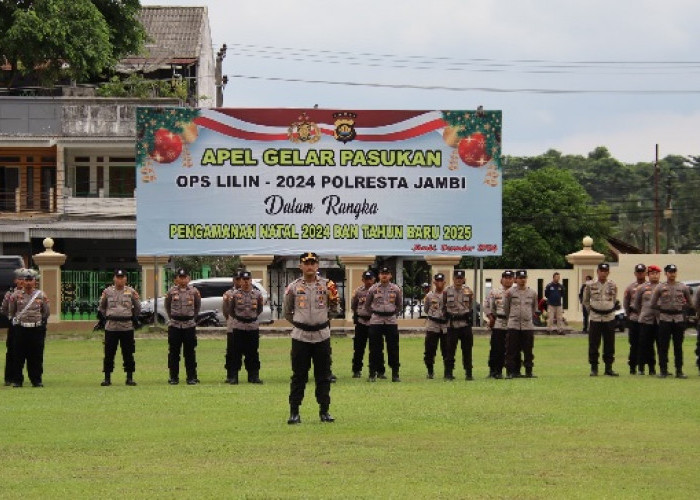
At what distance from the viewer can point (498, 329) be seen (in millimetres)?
27047

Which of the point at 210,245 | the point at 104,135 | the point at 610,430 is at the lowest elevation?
the point at 610,430

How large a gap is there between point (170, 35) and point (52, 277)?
25.6m

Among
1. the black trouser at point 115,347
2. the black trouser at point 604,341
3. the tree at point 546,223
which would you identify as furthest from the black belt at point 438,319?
the tree at point 546,223

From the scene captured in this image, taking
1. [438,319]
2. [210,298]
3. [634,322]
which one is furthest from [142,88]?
[634,322]

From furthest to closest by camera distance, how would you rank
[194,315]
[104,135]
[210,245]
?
[104,135] → [210,245] → [194,315]

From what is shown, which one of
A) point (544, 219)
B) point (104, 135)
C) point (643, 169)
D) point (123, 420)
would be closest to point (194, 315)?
point (123, 420)

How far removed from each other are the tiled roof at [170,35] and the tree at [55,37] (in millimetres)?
6819

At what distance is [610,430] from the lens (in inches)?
680

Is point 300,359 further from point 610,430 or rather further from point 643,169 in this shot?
point 643,169

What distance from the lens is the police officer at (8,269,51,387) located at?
25.8 metres

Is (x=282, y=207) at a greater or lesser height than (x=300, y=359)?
greater

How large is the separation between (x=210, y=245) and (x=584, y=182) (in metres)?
84.4

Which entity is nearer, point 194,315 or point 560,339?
point 194,315

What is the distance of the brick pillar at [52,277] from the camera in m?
43.2
